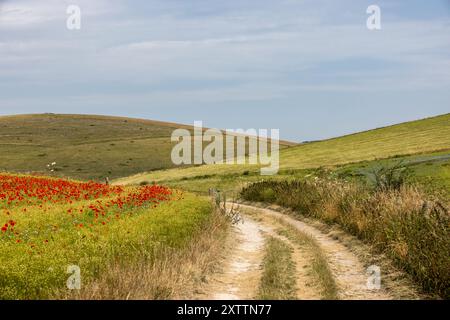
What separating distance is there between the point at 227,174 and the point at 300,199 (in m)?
26.4

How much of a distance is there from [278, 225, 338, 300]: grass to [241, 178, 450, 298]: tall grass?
1.55 m

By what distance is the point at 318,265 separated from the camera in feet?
45.5

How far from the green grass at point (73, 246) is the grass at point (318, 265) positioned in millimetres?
3485

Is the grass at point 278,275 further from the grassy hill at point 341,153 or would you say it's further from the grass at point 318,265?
the grassy hill at point 341,153

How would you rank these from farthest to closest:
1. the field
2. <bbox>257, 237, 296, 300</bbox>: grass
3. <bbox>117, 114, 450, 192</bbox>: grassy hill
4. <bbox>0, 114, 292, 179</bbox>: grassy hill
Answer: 1. <bbox>0, 114, 292, 179</bbox>: grassy hill
2. <bbox>117, 114, 450, 192</bbox>: grassy hill
3. <bbox>257, 237, 296, 300</bbox>: grass
4. the field

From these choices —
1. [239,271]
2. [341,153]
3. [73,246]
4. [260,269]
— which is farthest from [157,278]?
[341,153]

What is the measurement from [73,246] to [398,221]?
8814 millimetres

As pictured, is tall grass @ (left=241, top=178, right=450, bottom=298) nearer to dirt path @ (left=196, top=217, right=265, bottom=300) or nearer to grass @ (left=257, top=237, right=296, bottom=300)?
grass @ (left=257, top=237, right=296, bottom=300)

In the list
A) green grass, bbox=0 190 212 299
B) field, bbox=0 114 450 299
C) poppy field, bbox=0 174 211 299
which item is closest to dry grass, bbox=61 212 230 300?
field, bbox=0 114 450 299

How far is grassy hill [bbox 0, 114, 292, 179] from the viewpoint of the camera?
75.2m

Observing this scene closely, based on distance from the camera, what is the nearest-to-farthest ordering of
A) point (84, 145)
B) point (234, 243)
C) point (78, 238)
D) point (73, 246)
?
1. point (73, 246)
2. point (78, 238)
3. point (234, 243)
4. point (84, 145)

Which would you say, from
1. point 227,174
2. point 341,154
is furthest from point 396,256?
point 341,154

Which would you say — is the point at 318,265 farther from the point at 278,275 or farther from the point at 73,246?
the point at 73,246
